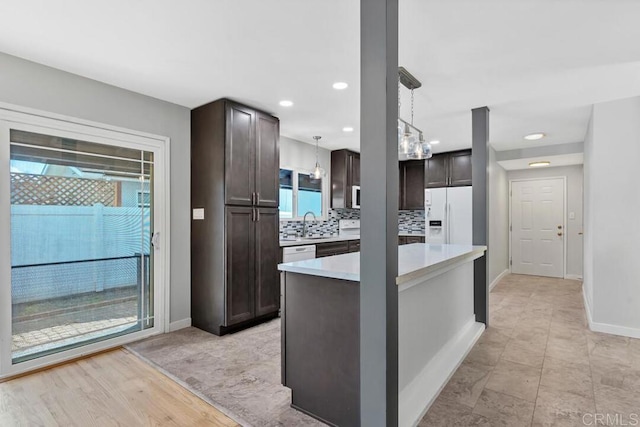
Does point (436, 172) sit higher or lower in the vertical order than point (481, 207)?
higher

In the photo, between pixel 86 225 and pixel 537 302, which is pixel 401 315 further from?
pixel 537 302

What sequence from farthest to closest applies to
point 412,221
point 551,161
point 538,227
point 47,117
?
point 412,221
point 538,227
point 551,161
point 47,117

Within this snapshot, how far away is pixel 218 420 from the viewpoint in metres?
1.94

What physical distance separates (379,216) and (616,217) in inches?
128

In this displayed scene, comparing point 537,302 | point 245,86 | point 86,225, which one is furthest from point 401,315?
point 537,302

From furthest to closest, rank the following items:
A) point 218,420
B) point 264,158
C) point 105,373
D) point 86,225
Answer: point 264,158 < point 86,225 < point 105,373 < point 218,420

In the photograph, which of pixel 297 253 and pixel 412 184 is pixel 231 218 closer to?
pixel 297 253

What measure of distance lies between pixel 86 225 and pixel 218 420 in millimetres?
2011

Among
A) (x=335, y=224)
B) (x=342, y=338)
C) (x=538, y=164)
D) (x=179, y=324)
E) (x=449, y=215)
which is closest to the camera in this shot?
(x=342, y=338)

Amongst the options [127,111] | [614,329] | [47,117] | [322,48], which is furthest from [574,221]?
[47,117]

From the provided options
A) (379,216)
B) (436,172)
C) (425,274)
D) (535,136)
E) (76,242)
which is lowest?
(425,274)

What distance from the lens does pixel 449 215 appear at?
5508 millimetres

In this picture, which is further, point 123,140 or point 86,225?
point 123,140

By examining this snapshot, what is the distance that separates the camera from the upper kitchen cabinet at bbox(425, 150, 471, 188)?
5570mm
